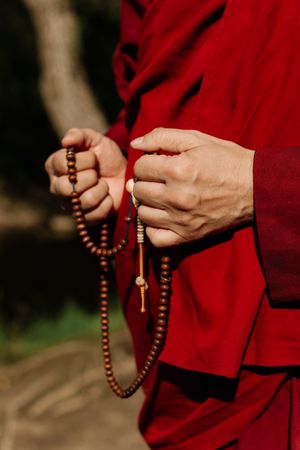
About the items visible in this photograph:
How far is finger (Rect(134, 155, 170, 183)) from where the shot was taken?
122 cm

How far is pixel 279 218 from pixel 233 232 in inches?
4.4

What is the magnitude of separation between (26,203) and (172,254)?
15.5 ft

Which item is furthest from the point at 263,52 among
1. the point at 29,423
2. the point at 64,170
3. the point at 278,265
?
the point at 29,423

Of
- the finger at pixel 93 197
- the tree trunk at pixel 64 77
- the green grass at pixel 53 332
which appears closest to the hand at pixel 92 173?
the finger at pixel 93 197

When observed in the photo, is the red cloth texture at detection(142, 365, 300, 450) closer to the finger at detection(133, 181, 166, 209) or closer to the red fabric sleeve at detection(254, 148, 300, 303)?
the red fabric sleeve at detection(254, 148, 300, 303)

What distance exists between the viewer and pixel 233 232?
1.28 m

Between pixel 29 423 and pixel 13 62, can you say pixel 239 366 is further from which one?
pixel 13 62

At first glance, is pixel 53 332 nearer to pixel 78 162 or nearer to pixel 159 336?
pixel 78 162

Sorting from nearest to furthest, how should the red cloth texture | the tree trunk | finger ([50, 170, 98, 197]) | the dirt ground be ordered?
the red cloth texture → finger ([50, 170, 98, 197]) → the dirt ground → the tree trunk

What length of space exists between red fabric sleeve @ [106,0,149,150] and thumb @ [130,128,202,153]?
0.45 m

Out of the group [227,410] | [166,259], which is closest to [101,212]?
[166,259]

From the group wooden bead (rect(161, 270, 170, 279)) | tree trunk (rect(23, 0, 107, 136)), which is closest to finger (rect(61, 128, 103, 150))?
wooden bead (rect(161, 270, 170, 279))

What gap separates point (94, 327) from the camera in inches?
175

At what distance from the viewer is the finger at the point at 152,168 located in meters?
1.22
